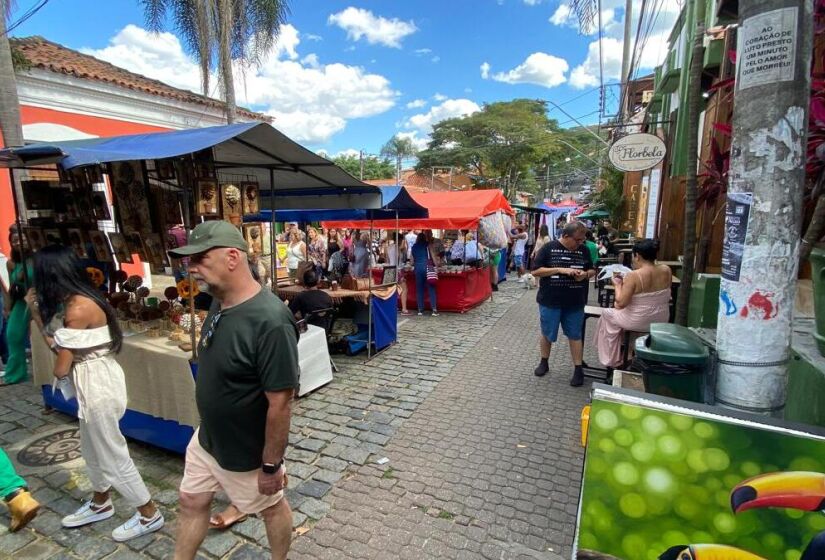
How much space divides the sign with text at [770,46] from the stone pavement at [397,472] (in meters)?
2.67

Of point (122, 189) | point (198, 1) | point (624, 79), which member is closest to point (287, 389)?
point (122, 189)

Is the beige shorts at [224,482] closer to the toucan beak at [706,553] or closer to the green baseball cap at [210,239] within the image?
the green baseball cap at [210,239]

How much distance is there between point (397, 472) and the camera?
135 inches

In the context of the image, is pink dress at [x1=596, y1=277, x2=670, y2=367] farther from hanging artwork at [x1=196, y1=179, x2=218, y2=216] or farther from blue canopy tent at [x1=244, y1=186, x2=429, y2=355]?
hanging artwork at [x1=196, y1=179, x2=218, y2=216]

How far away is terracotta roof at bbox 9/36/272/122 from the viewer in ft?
30.6

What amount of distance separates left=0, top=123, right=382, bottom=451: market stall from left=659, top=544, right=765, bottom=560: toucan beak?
3.08 m

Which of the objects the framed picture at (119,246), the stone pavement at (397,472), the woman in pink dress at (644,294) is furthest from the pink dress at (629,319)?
the framed picture at (119,246)

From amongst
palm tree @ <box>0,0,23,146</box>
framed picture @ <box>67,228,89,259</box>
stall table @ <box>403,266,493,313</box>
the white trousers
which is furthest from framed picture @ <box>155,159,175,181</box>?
stall table @ <box>403,266,493,313</box>

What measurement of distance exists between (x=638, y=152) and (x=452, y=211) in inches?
128

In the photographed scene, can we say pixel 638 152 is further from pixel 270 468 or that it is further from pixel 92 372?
pixel 92 372

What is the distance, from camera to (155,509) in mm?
2779

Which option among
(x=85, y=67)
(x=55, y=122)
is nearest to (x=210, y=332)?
(x=55, y=122)

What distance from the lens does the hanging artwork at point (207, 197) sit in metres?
3.46

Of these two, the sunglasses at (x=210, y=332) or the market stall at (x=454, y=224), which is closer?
the sunglasses at (x=210, y=332)
